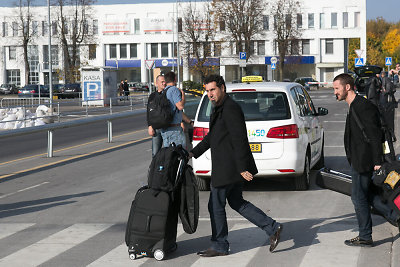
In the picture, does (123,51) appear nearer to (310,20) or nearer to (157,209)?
(310,20)

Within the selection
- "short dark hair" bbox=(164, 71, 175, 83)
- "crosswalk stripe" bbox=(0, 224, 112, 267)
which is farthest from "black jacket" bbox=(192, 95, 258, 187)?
"short dark hair" bbox=(164, 71, 175, 83)

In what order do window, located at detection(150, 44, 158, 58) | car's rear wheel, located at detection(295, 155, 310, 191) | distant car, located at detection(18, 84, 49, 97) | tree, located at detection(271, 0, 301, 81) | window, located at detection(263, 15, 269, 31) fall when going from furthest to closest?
window, located at detection(150, 44, 158, 58)
window, located at detection(263, 15, 269, 31)
tree, located at detection(271, 0, 301, 81)
distant car, located at detection(18, 84, 49, 97)
car's rear wheel, located at detection(295, 155, 310, 191)

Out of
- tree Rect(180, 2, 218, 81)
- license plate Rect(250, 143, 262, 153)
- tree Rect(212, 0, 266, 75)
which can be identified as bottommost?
license plate Rect(250, 143, 262, 153)

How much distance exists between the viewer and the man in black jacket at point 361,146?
687 centimetres

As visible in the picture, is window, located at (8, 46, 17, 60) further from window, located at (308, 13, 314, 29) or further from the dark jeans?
the dark jeans

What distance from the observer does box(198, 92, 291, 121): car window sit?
1049 centimetres

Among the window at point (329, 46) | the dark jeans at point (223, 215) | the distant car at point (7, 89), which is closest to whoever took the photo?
the dark jeans at point (223, 215)

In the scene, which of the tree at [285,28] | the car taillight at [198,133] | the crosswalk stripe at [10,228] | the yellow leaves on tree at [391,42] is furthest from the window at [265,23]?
the crosswalk stripe at [10,228]

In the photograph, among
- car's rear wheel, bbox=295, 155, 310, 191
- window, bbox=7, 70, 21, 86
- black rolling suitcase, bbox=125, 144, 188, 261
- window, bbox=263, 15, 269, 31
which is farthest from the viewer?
window, bbox=7, 70, 21, 86

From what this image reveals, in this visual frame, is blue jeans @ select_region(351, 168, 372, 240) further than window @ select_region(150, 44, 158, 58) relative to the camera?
No

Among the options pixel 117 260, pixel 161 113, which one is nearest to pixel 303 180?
pixel 161 113

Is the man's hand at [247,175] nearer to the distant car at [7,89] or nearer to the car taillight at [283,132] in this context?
the car taillight at [283,132]

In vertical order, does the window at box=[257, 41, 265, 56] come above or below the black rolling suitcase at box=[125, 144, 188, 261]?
above

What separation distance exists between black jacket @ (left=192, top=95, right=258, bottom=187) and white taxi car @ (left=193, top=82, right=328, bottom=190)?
3600 millimetres
